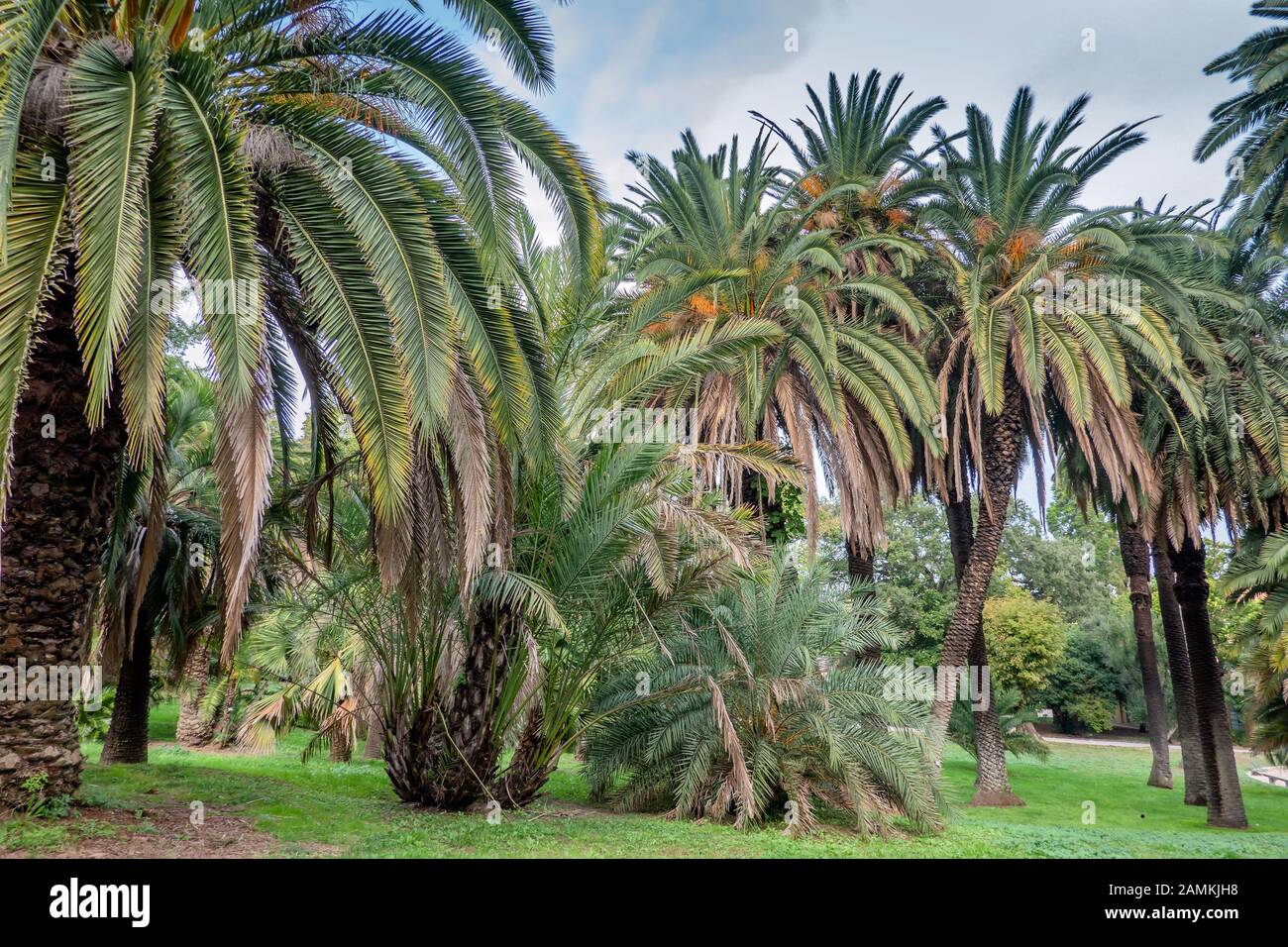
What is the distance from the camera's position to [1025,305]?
16.9 metres

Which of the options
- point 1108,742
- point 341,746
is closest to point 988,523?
point 341,746

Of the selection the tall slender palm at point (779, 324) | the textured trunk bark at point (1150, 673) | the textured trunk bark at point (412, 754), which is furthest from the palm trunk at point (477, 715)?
the textured trunk bark at point (1150, 673)

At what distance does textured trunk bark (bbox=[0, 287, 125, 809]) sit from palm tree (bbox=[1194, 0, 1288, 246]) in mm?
20129

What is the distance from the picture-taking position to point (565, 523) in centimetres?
1162

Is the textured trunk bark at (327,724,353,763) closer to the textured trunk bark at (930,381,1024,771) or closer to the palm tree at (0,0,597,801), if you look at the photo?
the palm tree at (0,0,597,801)

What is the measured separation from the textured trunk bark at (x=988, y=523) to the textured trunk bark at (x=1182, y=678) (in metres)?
7.27

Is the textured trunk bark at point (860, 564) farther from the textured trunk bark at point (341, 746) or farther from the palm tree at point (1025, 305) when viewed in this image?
the textured trunk bark at point (341, 746)

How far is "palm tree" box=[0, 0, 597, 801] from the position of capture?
6.45 meters

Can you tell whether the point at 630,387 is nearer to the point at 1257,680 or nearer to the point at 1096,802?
the point at 1257,680

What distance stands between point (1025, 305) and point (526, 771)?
11.8m

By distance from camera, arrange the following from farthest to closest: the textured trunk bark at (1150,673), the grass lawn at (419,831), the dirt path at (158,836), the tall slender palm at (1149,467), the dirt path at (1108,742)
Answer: the dirt path at (1108,742) → the textured trunk bark at (1150,673) → the tall slender palm at (1149,467) → the grass lawn at (419,831) → the dirt path at (158,836)

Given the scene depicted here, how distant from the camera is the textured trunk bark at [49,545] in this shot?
7688 mm
